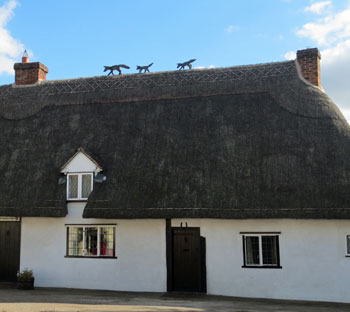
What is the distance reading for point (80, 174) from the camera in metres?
14.8

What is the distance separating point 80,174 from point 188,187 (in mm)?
4072

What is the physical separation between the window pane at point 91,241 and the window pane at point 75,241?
23 cm

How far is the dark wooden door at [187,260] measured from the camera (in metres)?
13.7

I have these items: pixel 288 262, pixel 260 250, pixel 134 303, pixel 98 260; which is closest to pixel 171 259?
pixel 134 303

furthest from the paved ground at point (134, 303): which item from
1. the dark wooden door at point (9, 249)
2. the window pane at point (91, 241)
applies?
the window pane at point (91, 241)

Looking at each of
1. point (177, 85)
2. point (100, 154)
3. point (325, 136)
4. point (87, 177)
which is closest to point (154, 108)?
point (177, 85)

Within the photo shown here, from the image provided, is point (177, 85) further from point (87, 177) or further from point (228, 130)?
point (87, 177)

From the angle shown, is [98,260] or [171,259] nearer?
[171,259]

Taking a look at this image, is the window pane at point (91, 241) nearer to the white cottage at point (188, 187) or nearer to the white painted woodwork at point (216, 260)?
the white cottage at point (188, 187)

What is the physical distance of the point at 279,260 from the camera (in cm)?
1307

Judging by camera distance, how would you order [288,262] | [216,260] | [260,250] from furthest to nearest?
[216,260]
[260,250]
[288,262]

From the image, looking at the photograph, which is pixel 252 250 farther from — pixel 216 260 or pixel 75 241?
pixel 75 241

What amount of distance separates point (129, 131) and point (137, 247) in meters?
4.53

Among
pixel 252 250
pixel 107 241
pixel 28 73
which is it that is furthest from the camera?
pixel 28 73
